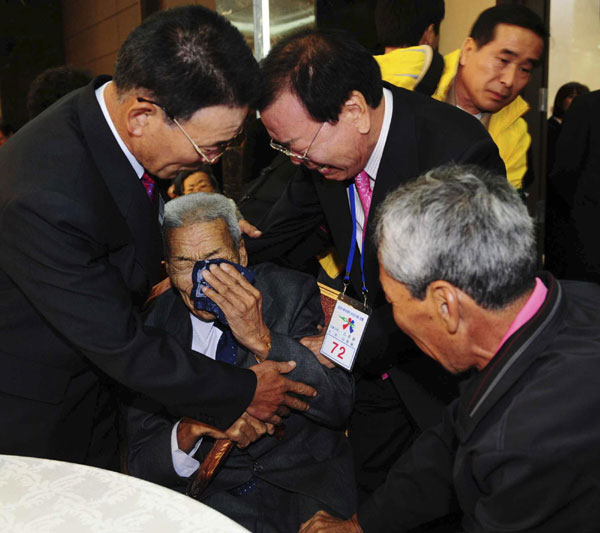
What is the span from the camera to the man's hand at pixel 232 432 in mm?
1838

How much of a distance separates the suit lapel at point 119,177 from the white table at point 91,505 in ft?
1.90

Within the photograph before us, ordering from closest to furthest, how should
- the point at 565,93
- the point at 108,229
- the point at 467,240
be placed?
the point at 467,240
the point at 108,229
the point at 565,93

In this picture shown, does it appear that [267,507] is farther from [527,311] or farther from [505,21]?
[505,21]

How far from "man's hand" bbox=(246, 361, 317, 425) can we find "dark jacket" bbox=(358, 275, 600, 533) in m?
0.71

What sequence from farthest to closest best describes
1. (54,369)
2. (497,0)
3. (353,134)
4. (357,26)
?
(357,26) < (497,0) < (353,134) < (54,369)

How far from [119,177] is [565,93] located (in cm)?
372

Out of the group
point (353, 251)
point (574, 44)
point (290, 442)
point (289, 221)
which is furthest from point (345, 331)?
point (574, 44)

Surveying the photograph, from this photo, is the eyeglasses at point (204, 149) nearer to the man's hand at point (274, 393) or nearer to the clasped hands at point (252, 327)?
the clasped hands at point (252, 327)

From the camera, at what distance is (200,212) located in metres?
2.10

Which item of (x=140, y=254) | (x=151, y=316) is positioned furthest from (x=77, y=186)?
(x=151, y=316)

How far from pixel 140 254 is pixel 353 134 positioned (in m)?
0.65

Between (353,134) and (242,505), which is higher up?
(353,134)

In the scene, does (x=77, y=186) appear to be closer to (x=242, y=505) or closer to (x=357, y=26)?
(x=242, y=505)

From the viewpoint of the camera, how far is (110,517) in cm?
118
